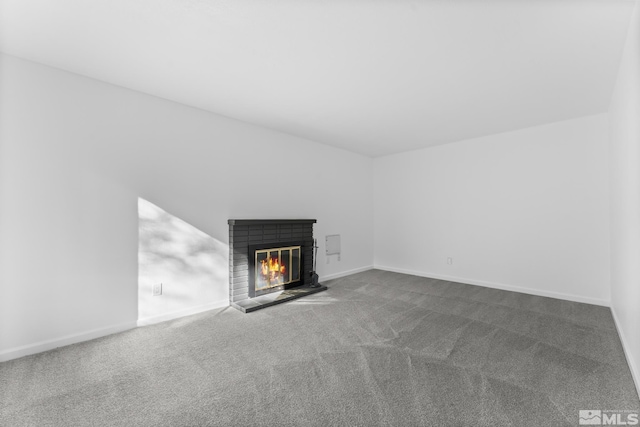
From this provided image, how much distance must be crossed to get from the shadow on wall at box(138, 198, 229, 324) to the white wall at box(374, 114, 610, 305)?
11.7ft

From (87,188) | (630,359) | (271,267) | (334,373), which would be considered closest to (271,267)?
(271,267)

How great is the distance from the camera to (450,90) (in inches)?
111

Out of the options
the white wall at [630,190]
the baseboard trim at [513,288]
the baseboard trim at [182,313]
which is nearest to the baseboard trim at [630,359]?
the white wall at [630,190]

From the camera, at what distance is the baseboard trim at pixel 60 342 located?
7.13 feet

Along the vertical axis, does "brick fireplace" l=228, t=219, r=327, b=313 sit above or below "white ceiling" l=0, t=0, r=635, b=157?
below

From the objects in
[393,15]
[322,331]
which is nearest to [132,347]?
[322,331]

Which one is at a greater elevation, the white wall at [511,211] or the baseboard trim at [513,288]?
the white wall at [511,211]

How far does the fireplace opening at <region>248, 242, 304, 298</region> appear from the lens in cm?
367

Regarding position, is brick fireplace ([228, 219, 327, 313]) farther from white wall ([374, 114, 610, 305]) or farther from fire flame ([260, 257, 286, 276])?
white wall ([374, 114, 610, 305])

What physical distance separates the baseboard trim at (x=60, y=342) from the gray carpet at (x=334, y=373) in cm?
8

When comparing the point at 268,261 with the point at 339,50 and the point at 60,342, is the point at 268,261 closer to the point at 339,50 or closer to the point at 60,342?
the point at 60,342

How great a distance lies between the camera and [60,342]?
93.4 inches

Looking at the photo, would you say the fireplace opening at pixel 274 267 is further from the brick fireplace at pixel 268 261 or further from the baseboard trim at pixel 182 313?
the baseboard trim at pixel 182 313

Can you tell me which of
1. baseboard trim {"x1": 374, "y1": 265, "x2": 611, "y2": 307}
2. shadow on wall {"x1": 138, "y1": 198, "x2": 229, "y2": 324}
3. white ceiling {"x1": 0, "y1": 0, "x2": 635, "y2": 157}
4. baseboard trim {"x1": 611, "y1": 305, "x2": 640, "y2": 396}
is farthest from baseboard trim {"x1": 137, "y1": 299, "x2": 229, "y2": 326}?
baseboard trim {"x1": 611, "y1": 305, "x2": 640, "y2": 396}
